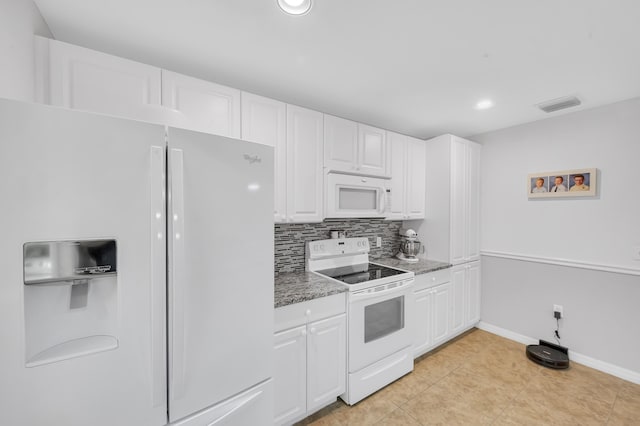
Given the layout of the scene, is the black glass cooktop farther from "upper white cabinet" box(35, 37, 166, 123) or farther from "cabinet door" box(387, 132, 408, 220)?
"upper white cabinet" box(35, 37, 166, 123)

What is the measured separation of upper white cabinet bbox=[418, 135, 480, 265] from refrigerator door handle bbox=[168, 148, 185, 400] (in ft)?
8.91

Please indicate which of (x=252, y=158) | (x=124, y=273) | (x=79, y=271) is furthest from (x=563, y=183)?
(x=79, y=271)

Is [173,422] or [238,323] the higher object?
[238,323]

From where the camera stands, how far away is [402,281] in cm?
229

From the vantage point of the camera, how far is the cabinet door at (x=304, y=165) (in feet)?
6.75

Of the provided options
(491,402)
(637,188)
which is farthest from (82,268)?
(637,188)

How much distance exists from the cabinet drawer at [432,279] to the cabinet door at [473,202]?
19.0 inches

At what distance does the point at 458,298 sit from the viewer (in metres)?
2.93

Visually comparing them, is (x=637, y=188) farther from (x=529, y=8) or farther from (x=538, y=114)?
(x=529, y=8)

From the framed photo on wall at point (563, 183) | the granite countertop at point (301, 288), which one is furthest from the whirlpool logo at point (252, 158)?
the framed photo on wall at point (563, 183)

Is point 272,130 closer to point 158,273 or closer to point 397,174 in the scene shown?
point 158,273

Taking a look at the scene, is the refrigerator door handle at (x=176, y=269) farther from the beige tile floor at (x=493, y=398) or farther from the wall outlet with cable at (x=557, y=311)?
the wall outlet with cable at (x=557, y=311)

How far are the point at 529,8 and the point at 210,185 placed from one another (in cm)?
174

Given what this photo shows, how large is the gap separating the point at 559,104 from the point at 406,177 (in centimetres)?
147
